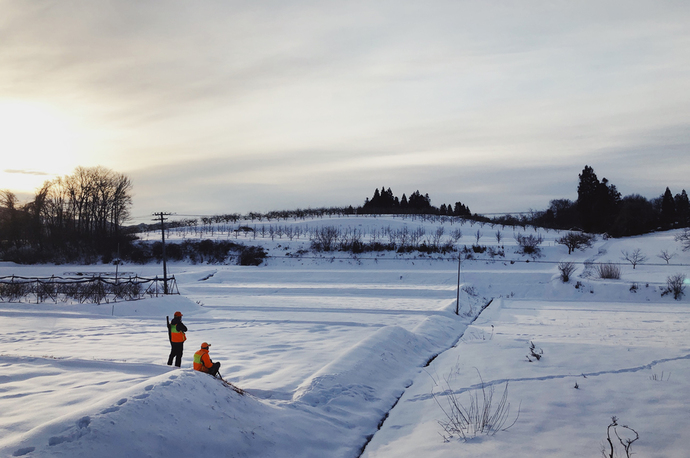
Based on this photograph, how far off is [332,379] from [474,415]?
3.16m

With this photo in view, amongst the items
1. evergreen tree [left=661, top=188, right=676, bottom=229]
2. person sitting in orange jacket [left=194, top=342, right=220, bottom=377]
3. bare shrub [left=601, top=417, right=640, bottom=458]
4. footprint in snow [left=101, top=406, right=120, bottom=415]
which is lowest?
bare shrub [left=601, top=417, right=640, bottom=458]

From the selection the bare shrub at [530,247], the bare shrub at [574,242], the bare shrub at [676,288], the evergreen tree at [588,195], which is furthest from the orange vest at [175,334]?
the evergreen tree at [588,195]

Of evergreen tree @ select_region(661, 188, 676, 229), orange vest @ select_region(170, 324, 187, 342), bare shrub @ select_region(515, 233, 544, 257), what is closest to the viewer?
orange vest @ select_region(170, 324, 187, 342)

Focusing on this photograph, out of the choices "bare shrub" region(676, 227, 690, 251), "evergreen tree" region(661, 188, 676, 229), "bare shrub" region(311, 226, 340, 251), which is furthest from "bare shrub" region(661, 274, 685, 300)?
"evergreen tree" region(661, 188, 676, 229)

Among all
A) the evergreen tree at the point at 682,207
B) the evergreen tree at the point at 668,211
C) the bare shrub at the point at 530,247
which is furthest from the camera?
the evergreen tree at the point at 682,207

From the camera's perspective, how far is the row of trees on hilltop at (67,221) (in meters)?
57.9

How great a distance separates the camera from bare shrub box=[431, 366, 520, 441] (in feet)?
21.8

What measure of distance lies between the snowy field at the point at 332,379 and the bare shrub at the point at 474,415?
99 millimetres

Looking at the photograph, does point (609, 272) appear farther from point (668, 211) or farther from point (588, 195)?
point (668, 211)

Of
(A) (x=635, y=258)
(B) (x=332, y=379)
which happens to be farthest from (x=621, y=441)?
(A) (x=635, y=258)

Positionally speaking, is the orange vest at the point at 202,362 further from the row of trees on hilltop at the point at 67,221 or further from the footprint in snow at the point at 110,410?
the row of trees on hilltop at the point at 67,221

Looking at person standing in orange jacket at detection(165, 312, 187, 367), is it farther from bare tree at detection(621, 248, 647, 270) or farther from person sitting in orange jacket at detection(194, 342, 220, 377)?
bare tree at detection(621, 248, 647, 270)

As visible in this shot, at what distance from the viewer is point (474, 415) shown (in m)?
7.28

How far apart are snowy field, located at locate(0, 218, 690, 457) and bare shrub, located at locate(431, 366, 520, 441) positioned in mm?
99
